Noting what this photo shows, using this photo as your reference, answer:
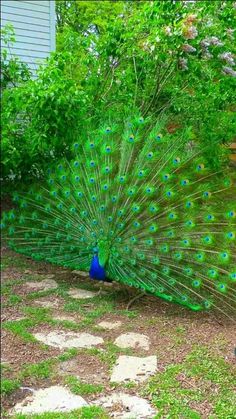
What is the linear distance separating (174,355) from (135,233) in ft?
4.23

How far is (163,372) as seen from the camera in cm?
361

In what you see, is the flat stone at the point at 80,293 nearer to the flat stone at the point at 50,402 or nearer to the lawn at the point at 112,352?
the lawn at the point at 112,352

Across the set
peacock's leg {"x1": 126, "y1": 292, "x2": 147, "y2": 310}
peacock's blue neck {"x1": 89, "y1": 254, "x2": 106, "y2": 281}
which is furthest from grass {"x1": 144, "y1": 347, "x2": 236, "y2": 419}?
peacock's blue neck {"x1": 89, "y1": 254, "x2": 106, "y2": 281}

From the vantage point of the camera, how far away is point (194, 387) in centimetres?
338

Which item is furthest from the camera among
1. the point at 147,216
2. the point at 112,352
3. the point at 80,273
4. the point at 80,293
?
the point at 80,273

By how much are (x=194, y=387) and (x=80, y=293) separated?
6.90 ft

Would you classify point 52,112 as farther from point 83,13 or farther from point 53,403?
point 83,13

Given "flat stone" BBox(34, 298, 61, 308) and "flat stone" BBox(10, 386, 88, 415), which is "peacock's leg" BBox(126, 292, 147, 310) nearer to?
"flat stone" BBox(34, 298, 61, 308)

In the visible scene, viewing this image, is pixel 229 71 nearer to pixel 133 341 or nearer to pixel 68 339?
pixel 133 341

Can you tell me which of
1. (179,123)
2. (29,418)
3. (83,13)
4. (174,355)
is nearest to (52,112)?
(179,123)

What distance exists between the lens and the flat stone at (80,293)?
5.16m

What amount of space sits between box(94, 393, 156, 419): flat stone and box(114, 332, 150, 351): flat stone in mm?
729

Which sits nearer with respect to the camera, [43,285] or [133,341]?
[133,341]

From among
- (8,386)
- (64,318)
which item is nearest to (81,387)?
(8,386)
